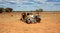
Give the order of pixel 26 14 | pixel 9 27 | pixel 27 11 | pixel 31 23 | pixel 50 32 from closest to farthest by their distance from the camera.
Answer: pixel 50 32, pixel 9 27, pixel 31 23, pixel 26 14, pixel 27 11

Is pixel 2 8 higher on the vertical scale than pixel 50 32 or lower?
higher

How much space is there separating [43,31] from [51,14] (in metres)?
4.05

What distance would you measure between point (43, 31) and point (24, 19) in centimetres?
211

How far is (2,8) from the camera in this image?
28.2 ft

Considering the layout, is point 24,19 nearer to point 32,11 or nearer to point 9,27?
point 32,11

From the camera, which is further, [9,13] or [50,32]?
[9,13]

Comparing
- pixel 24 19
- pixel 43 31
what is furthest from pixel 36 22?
pixel 43 31

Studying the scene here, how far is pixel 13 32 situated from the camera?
5.69 m

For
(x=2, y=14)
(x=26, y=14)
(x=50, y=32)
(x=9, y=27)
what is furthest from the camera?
(x=2, y=14)

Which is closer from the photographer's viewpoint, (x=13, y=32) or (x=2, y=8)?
(x=13, y=32)

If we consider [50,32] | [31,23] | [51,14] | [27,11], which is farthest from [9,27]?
[51,14]

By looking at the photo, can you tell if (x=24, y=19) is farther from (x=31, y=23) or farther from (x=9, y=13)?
(x=9, y=13)

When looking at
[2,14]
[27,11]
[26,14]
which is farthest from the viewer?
[2,14]

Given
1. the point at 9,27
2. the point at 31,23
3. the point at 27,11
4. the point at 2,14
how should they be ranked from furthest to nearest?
the point at 2,14 < the point at 27,11 < the point at 31,23 < the point at 9,27
